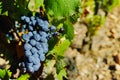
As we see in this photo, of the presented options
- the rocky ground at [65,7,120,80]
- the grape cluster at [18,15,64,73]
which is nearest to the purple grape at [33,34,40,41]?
the grape cluster at [18,15,64,73]

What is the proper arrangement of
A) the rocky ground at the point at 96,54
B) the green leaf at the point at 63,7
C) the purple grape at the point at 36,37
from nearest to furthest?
the green leaf at the point at 63,7
the purple grape at the point at 36,37
the rocky ground at the point at 96,54

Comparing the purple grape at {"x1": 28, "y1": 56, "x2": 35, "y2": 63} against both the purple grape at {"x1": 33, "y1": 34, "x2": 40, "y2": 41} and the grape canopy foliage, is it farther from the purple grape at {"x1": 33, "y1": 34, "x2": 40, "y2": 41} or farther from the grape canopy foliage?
the purple grape at {"x1": 33, "y1": 34, "x2": 40, "y2": 41}

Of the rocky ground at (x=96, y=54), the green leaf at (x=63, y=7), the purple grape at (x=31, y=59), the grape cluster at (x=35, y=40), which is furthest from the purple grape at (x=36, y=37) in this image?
the rocky ground at (x=96, y=54)

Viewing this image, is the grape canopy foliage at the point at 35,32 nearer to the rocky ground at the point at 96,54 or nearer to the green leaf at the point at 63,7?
the green leaf at the point at 63,7

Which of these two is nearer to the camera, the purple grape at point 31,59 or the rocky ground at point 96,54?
the purple grape at point 31,59

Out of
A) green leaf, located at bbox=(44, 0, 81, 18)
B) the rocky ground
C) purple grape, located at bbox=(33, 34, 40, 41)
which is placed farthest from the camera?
the rocky ground

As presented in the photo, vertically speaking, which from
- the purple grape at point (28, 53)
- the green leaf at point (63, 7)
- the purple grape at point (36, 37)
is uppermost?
the green leaf at point (63, 7)

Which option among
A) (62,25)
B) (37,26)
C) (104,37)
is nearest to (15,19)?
(37,26)
